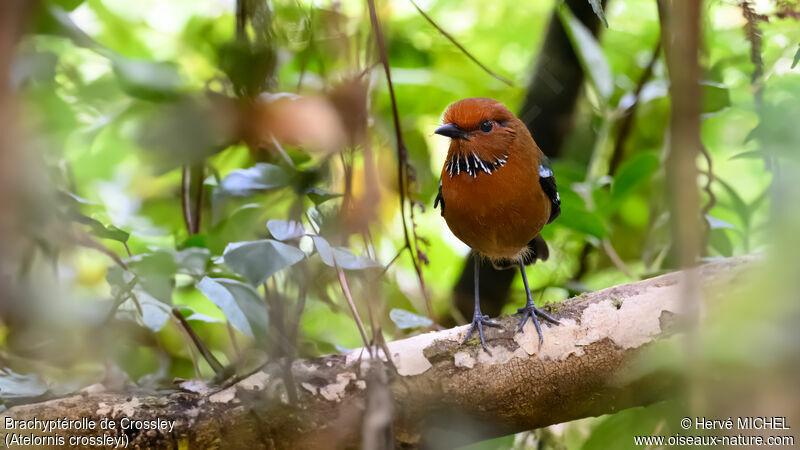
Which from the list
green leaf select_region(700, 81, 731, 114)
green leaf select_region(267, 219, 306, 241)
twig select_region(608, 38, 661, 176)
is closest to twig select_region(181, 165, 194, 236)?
green leaf select_region(267, 219, 306, 241)

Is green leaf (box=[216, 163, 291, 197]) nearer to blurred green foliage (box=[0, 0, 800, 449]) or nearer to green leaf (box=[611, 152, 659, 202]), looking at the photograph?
blurred green foliage (box=[0, 0, 800, 449])

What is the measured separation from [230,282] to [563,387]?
3.44 feet

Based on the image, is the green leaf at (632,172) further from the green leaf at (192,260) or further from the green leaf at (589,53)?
the green leaf at (192,260)

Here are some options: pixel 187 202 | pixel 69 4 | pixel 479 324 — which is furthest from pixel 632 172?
pixel 69 4

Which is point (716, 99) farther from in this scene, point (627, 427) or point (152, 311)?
point (152, 311)

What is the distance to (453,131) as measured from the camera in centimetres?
245

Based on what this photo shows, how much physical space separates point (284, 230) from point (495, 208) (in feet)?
3.44

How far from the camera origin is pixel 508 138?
8.18ft

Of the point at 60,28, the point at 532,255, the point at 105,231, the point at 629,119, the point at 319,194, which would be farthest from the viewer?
the point at 629,119

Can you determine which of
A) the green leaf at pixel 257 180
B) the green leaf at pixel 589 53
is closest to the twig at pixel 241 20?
the green leaf at pixel 257 180

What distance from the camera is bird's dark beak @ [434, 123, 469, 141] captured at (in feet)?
→ 7.97

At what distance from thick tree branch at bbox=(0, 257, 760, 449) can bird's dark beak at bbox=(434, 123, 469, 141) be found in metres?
0.82

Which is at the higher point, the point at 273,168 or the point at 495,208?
the point at 495,208

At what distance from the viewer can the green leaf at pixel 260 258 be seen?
4.61ft
